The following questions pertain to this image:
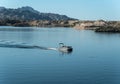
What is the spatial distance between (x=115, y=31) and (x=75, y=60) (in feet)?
197

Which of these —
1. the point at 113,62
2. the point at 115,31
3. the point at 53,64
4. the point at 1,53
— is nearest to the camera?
the point at 53,64

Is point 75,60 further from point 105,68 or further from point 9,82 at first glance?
point 9,82

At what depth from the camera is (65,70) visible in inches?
1056

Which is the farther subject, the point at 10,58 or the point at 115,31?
the point at 115,31

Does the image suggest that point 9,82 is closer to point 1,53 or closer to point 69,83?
point 69,83

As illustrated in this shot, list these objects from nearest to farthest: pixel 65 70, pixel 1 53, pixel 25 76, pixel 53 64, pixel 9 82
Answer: pixel 9 82, pixel 25 76, pixel 65 70, pixel 53 64, pixel 1 53

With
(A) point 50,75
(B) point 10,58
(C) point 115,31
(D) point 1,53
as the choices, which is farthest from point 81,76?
(C) point 115,31

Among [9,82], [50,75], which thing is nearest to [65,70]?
[50,75]

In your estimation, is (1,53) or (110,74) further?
(1,53)

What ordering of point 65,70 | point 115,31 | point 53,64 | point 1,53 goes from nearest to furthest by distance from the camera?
1. point 65,70
2. point 53,64
3. point 1,53
4. point 115,31

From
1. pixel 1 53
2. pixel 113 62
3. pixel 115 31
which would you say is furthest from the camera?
pixel 115 31

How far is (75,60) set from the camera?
3281 centimetres

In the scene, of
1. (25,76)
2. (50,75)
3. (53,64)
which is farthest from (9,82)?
(53,64)

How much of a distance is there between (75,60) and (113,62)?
3776 mm
